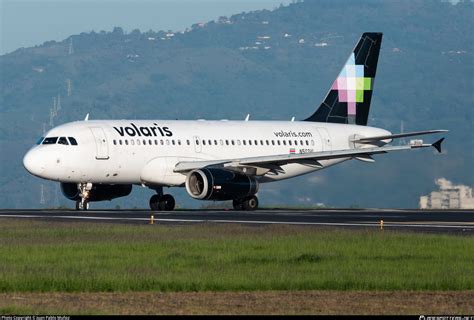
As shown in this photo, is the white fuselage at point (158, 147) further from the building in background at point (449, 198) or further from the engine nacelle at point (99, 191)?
the building in background at point (449, 198)

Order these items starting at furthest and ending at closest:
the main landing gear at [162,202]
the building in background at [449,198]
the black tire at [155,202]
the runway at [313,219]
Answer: the building in background at [449,198], the black tire at [155,202], the main landing gear at [162,202], the runway at [313,219]

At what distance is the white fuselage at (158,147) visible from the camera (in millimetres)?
60750

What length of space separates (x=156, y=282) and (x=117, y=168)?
32.5m

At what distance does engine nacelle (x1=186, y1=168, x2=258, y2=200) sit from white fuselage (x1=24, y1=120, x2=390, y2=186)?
2038 mm

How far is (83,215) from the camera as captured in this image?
2221 inches

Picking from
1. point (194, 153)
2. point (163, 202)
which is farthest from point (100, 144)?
point (163, 202)

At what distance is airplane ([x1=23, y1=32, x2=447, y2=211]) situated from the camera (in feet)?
200

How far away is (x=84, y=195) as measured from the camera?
62.6 m

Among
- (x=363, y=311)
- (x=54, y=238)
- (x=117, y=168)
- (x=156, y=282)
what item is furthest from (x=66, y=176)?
(x=363, y=311)

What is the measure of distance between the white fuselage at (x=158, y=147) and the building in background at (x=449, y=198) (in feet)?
111

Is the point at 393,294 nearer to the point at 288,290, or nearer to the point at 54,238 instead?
the point at 288,290

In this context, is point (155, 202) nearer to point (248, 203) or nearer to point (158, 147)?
point (158, 147)

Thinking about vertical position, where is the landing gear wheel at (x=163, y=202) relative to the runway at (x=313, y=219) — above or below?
above

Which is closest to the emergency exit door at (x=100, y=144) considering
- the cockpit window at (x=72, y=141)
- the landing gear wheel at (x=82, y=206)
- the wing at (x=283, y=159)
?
the cockpit window at (x=72, y=141)
